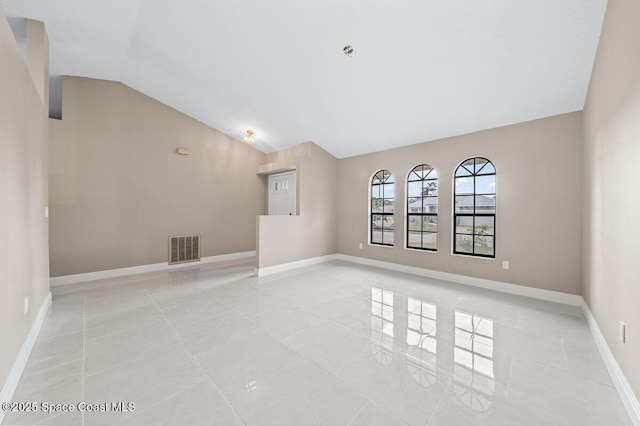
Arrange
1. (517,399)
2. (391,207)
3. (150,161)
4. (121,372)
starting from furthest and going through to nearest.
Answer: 1. (391,207)
2. (150,161)
3. (121,372)
4. (517,399)

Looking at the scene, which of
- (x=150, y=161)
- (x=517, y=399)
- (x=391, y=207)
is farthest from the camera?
(x=391, y=207)

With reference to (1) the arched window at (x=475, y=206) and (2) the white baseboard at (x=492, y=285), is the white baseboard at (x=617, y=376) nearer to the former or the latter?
(2) the white baseboard at (x=492, y=285)

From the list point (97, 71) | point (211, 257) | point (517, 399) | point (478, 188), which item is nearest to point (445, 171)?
point (478, 188)

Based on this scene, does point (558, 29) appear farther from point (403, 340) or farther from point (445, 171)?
point (403, 340)

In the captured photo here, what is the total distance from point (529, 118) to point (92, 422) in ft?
18.2

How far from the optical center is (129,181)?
4.88 m

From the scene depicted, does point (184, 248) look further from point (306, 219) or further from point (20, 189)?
point (20, 189)

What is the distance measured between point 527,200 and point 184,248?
20.9 feet

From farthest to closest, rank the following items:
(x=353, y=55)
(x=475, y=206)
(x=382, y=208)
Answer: (x=382, y=208) < (x=475, y=206) < (x=353, y=55)

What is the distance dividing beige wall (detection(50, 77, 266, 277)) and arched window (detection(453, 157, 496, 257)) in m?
4.99

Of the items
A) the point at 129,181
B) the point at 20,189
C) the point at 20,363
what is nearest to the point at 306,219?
the point at 129,181

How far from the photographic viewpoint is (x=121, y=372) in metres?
1.96

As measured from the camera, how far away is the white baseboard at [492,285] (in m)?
3.47

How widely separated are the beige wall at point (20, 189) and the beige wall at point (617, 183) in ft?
13.6
